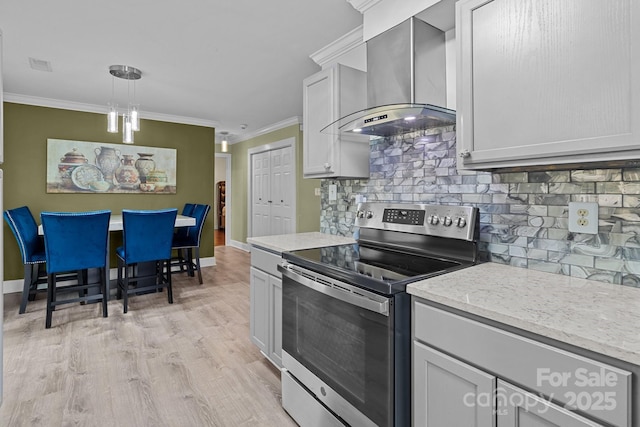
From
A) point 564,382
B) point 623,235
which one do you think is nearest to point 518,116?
point 623,235

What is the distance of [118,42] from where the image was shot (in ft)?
8.66

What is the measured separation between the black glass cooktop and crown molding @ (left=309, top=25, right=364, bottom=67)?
1505 mm

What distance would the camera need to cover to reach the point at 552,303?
1.03m

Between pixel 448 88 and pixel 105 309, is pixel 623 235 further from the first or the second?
pixel 105 309

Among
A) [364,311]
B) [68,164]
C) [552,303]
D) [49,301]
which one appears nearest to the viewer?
[552,303]

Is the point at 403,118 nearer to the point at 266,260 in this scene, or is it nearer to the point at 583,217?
the point at 583,217

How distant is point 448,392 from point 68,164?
5.01 m

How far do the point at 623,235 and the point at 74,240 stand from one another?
12.2ft

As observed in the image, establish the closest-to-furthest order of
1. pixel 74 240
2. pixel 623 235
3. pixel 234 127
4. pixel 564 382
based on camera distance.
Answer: pixel 564 382
pixel 623 235
pixel 74 240
pixel 234 127

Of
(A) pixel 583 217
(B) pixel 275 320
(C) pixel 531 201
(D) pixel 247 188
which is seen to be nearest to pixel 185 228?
(D) pixel 247 188

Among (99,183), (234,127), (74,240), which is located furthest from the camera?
(234,127)

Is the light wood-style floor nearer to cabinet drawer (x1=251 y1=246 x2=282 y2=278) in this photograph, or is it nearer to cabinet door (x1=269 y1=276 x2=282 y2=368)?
cabinet door (x1=269 y1=276 x2=282 y2=368)

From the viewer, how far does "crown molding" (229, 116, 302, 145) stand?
5355mm

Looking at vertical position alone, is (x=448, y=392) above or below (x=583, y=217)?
below
